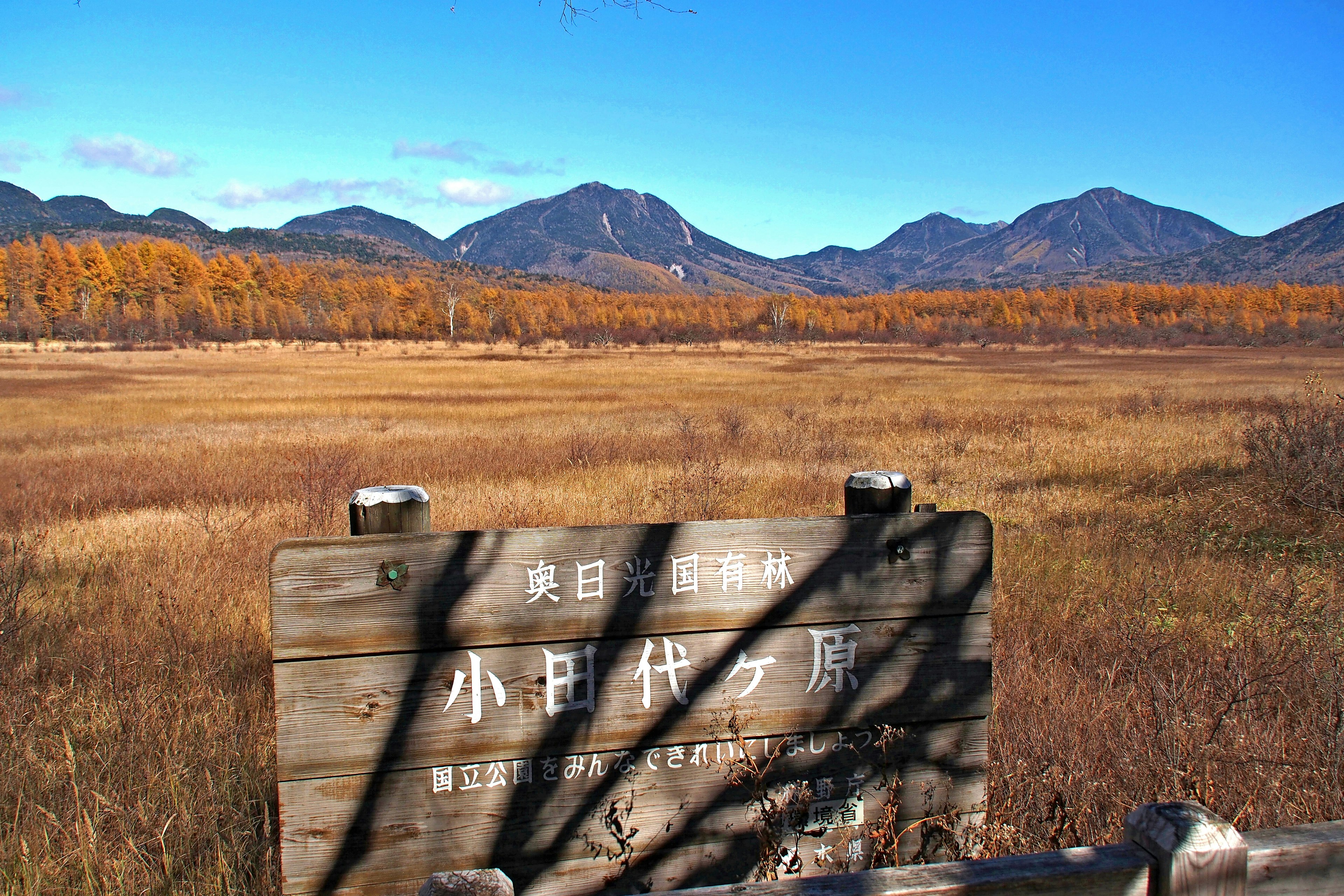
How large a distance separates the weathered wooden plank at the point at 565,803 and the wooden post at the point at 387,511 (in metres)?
0.57

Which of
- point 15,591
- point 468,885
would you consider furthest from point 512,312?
point 468,885

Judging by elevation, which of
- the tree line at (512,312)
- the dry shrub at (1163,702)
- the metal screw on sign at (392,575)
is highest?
the tree line at (512,312)

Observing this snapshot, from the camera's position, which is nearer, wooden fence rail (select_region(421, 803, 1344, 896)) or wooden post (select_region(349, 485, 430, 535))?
wooden fence rail (select_region(421, 803, 1344, 896))

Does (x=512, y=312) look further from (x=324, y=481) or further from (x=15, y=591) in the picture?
(x=15, y=591)

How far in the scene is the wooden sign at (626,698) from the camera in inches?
69.0

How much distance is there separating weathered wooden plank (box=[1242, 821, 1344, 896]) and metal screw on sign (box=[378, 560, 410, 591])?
1631 millimetres

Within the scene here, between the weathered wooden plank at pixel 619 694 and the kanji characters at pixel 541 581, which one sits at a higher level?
the kanji characters at pixel 541 581

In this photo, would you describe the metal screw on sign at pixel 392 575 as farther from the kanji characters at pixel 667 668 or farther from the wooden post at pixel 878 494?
the wooden post at pixel 878 494

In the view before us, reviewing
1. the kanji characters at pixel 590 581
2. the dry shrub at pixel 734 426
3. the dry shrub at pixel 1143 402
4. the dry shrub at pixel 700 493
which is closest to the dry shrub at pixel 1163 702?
the kanji characters at pixel 590 581

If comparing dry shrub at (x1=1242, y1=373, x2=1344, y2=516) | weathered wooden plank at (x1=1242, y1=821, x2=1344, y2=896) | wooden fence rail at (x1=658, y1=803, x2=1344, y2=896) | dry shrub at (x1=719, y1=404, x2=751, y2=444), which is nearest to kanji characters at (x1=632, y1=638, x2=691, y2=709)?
wooden fence rail at (x1=658, y1=803, x2=1344, y2=896)

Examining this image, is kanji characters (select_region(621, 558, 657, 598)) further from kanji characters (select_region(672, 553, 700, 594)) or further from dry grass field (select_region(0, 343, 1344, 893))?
dry grass field (select_region(0, 343, 1344, 893))

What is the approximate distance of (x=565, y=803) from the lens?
187 cm

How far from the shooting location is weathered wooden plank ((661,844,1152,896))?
112cm

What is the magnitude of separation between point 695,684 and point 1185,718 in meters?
2.52
